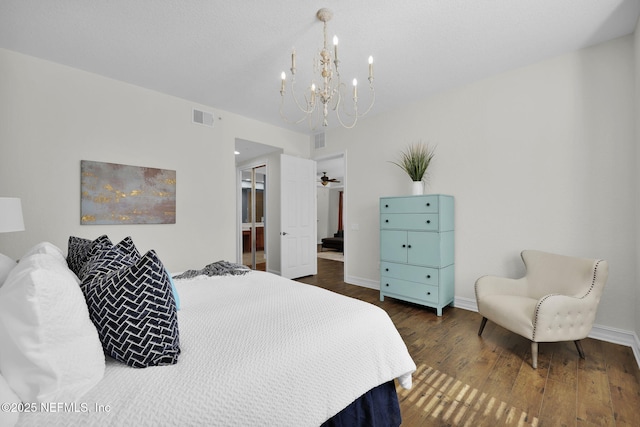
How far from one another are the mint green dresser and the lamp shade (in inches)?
134

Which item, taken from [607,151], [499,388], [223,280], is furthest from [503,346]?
[223,280]

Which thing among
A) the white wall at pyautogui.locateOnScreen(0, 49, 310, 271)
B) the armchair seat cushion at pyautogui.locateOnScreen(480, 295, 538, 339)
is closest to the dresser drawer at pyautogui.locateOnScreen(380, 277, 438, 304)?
the armchair seat cushion at pyautogui.locateOnScreen(480, 295, 538, 339)

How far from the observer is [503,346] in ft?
7.85

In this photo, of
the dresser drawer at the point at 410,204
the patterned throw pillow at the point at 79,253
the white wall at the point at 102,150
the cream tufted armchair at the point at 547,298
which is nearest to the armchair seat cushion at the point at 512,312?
the cream tufted armchair at the point at 547,298

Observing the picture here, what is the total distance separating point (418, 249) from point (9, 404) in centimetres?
328

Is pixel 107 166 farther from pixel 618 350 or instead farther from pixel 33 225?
pixel 618 350

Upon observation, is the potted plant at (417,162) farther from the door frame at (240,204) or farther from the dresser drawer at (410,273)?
the door frame at (240,204)

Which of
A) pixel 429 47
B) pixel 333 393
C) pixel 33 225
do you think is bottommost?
pixel 333 393

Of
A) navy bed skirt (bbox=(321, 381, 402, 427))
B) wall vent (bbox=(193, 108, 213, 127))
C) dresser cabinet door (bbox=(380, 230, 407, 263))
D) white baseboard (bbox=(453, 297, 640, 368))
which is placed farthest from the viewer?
wall vent (bbox=(193, 108, 213, 127))

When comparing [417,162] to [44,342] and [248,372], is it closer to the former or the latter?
[248,372]

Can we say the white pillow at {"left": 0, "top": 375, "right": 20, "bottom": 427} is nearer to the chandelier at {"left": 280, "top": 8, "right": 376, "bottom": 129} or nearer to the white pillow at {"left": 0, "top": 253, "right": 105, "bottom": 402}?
the white pillow at {"left": 0, "top": 253, "right": 105, "bottom": 402}

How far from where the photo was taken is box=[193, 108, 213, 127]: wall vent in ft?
12.6

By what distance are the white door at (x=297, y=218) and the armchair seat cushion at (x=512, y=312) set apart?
2.99m

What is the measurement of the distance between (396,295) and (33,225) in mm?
3937
